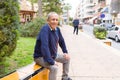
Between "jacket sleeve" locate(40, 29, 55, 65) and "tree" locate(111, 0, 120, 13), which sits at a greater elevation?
"tree" locate(111, 0, 120, 13)

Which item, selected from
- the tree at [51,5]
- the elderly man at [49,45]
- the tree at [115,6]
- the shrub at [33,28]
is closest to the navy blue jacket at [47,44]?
the elderly man at [49,45]

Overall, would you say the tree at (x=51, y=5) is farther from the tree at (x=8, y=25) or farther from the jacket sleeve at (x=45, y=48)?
the jacket sleeve at (x=45, y=48)

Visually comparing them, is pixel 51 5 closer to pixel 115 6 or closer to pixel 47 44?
pixel 115 6

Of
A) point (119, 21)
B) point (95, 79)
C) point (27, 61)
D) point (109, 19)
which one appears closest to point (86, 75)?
point (95, 79)

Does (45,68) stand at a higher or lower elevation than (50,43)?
lower

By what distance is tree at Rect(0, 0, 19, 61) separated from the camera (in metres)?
5.43

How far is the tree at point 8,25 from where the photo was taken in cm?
543

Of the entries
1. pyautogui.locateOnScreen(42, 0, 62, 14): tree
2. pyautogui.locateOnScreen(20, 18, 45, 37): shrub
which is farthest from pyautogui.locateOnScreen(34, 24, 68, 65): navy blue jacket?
pyautogui.locateOnScreen(42, 0, 62, 14): tree

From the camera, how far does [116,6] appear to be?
215ft

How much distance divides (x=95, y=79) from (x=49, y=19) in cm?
233

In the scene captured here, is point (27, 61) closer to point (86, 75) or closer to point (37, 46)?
point (86, 75)

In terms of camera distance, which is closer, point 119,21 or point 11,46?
point 11,46

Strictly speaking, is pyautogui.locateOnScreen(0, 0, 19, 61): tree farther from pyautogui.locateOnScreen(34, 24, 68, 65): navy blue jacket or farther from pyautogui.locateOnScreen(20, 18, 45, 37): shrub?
pyautogui.locateOnScreen(20, 18, 45, 37): shrub

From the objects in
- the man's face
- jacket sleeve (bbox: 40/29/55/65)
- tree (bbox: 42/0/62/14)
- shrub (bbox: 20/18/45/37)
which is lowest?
shrub (bbox: 20/18/45/37)
